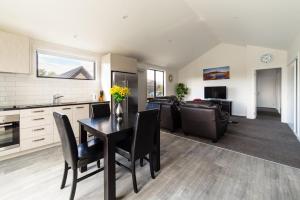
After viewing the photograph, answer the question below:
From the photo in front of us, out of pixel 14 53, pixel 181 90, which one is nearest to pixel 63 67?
pixel 14 53

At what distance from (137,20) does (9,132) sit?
3.59 metres

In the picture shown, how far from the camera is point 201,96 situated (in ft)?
25.1

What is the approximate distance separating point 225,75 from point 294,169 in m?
5.38

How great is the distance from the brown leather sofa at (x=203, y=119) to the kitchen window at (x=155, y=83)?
135 inches

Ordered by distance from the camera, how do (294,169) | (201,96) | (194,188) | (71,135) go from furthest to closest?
1. (201,96)
2. (294,169)
3. (194,188)
4. (71,135)

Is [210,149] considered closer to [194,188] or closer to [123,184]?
[194,188]

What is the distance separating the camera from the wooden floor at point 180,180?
5.51 ft

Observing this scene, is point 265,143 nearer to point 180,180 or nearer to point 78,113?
point 180,180

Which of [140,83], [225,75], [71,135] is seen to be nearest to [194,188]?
[71,135]

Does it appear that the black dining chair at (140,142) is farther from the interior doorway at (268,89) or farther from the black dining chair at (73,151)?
the interior doorway at (268,89)

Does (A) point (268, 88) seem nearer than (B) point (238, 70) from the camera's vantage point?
No

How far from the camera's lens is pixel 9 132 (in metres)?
2.53

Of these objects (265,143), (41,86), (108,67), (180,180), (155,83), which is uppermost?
(108,67)

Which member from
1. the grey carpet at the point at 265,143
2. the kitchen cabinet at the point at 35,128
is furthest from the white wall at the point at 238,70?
the kitchen cabinet at the point at 35,128
